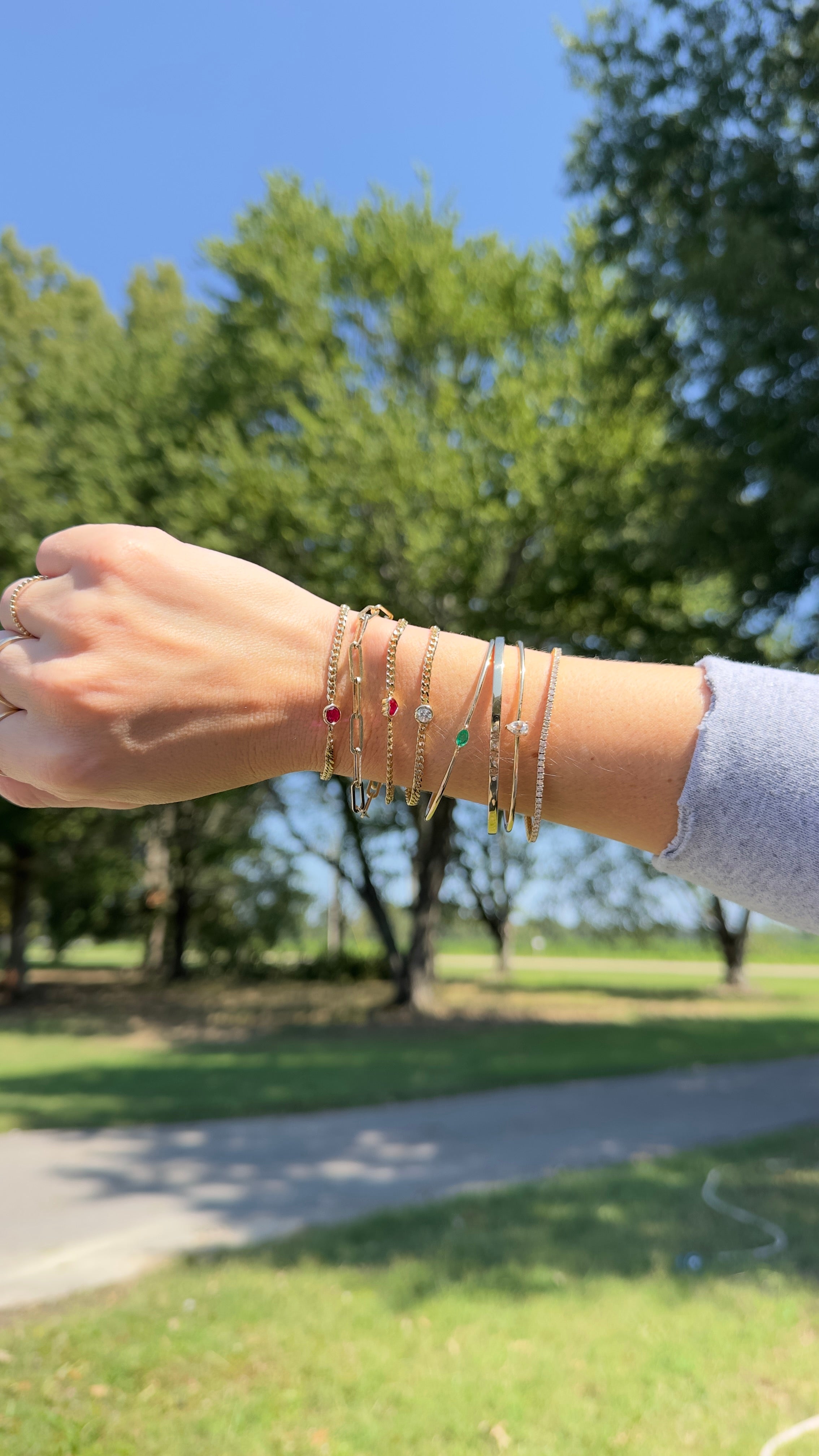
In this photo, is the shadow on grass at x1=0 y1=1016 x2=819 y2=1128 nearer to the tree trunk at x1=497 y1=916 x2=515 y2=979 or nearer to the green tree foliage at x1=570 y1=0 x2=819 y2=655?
the green tree foliage at x1=570 y1=0 x2=819 y2=655

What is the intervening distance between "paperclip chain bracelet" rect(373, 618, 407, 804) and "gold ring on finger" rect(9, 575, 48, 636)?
1.45ft

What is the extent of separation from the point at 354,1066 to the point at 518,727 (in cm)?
1140

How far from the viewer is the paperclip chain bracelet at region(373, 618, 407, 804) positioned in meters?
1.21

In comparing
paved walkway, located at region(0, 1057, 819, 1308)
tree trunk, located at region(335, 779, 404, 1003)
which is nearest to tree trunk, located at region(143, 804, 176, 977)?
tree trunk, located at region(335, 779, 404, 1003)

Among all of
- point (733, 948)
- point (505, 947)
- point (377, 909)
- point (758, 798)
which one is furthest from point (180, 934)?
point (758, 798)

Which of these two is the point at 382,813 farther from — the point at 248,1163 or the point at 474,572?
the point at 248,1163

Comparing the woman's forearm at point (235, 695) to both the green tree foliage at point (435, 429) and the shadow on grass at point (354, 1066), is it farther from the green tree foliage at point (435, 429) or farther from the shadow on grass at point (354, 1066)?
the green tree foliage at point (435, 429)

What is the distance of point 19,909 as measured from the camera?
20906 millimetres

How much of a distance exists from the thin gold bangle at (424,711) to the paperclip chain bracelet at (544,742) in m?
0.14

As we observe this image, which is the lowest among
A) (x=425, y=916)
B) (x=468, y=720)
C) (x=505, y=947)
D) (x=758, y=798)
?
(x=505, y=947)

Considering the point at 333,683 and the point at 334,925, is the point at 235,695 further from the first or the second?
the point at 334,925

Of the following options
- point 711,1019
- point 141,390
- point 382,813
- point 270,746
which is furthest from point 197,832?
point 270,746

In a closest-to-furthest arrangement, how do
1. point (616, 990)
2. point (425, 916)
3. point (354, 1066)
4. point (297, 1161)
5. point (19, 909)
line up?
point (297, 1161) → point (354, 1066) → point (425, 916) → point (19, 909) → point (616, 990)

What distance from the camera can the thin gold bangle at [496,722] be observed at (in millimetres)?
1172
